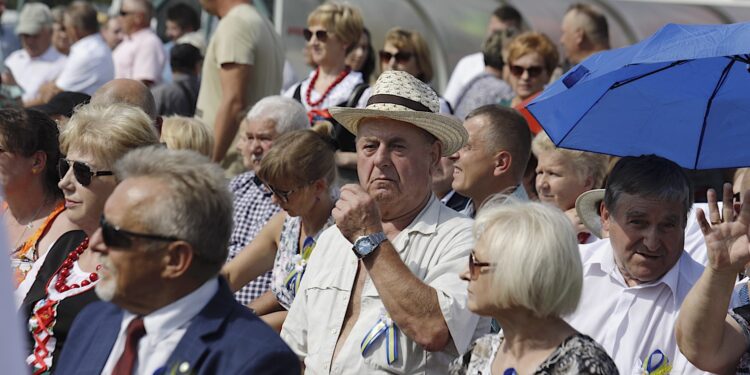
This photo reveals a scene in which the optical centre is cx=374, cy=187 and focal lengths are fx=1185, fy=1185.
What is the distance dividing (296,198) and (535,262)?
2.41 m

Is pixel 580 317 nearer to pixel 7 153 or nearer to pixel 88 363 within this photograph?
pixel 88 363

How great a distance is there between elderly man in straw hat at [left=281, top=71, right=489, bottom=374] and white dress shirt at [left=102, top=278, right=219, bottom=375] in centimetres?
102

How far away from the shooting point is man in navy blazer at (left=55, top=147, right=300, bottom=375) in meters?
3.32

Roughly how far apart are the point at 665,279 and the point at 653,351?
0.92ft

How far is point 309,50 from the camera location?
→ 328 inches

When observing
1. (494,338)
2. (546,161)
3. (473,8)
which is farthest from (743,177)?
(473,8)

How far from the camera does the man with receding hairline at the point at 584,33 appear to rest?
31.5 feet

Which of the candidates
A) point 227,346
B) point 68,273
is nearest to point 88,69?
point 68,273

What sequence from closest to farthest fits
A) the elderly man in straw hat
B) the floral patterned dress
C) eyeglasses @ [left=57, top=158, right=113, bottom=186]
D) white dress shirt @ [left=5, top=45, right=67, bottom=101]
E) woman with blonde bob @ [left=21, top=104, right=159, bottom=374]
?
1. the elderly man in straw hat
2. woman with blonde bob @ [left=21, top=104, right=159, bottom=374]
3. eyeglasses @ [left=57, top=158, right=113, bottom=186]
4. the floral patterned dress
5. white dress shirt @ [left=5, top=45, right=67, bottom=101]

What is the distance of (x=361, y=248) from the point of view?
4312 mm

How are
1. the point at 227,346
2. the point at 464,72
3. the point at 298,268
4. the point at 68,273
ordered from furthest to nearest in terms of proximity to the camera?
the point at 464,72 → the point at 298,268 → the point at 68,273 → the point at 227,346

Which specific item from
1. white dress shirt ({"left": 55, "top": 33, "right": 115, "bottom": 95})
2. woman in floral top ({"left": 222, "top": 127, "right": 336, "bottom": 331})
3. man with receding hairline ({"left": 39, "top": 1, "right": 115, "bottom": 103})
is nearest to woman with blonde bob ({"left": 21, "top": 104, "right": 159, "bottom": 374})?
woman in floral top ({"left": 222, "top": 127, "right": 336, "bottom": 331})

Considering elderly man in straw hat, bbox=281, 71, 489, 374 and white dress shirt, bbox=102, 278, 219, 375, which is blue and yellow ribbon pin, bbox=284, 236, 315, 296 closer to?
elderly man in straw hat, bbox=281, 71, 489, 374

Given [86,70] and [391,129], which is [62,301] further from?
[86,70]
